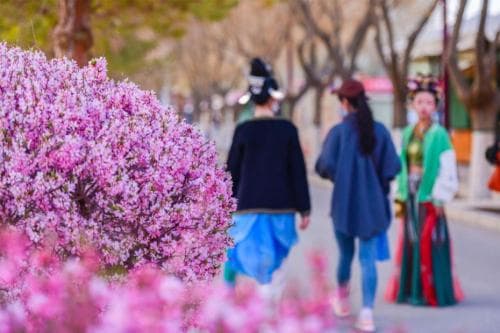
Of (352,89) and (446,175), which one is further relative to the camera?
(446,175)

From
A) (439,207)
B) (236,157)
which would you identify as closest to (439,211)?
(439,207)

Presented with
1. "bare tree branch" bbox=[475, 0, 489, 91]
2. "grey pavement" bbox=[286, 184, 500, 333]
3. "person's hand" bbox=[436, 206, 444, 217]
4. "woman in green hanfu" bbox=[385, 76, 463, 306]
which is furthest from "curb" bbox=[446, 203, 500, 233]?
"person's hand" bbox=[436, 206, 444, 217]

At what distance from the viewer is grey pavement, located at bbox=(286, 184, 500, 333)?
9.20 meters

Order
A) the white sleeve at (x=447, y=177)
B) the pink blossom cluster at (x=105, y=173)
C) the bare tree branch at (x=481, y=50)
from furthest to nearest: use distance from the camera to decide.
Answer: the bare tree branch at (x=481, y=50) < the white sleeve at (x=447, y=177) < the pink blossom cluster at (x=105, y=173)

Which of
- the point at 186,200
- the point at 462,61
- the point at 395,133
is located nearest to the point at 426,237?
the point at 186,200

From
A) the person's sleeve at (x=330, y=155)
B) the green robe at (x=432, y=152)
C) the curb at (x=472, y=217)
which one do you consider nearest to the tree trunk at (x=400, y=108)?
the curb at (x=472, y=217)

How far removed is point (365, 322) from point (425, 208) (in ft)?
5.49

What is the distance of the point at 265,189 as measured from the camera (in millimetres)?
8453

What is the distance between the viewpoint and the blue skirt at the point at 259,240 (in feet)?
27.8

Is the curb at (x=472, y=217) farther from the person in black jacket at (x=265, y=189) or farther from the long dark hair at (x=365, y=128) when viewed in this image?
the person in black jacket at (x=265, y=189)

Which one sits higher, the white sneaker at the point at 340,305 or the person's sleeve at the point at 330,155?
the person's sleeve at the point at 330,155

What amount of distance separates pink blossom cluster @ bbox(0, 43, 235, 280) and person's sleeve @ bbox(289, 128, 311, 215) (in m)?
3.57

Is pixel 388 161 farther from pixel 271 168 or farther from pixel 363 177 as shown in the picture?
pixel 271 168

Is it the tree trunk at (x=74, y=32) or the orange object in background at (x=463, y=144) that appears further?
the orange object in background at (x=463, y=144)
